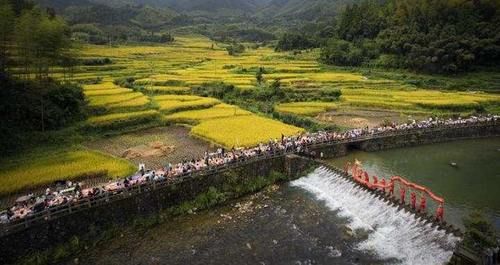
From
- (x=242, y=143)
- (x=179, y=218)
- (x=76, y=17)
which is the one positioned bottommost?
(x=179, y=218)

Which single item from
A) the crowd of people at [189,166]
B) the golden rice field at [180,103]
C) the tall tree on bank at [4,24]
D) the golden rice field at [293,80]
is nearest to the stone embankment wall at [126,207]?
the crowd of people at [189,166]

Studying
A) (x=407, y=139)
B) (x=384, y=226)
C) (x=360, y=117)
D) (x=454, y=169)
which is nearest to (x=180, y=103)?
(x=360, y=117)

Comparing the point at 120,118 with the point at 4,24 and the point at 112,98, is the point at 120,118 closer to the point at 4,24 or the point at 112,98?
the point at 112,98

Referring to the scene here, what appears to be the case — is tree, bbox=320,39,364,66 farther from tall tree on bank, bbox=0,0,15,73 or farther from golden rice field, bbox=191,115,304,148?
tall tree on bank, bbox=0,0,15,73

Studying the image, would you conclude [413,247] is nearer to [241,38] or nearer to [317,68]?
[317,68]

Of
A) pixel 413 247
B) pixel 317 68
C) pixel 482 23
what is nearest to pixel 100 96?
pixel 413 247

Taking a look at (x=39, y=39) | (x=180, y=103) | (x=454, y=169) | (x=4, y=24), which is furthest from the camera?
(x=180, y=103)
